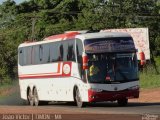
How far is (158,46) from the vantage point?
68.3m

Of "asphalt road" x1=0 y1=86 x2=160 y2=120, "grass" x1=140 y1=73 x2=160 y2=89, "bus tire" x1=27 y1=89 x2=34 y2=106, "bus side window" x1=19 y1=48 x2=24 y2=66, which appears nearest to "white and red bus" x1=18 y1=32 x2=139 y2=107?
"asphalt road" x1=0 y1=86 x2=160 y2=120

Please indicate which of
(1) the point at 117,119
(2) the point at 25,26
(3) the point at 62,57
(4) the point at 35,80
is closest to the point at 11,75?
(2) the point at 25,26

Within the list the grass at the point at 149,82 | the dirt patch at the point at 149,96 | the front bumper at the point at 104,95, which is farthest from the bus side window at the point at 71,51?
the grass at the point at 149,82

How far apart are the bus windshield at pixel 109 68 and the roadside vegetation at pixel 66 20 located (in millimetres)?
32299

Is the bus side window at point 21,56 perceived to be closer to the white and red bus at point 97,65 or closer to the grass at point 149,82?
the white and red bus at point 97,65

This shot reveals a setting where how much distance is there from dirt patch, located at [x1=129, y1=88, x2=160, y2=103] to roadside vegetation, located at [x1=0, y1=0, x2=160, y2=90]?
52.3 ft

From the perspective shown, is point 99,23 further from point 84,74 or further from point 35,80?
point 84,74

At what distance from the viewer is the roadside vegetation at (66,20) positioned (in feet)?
218

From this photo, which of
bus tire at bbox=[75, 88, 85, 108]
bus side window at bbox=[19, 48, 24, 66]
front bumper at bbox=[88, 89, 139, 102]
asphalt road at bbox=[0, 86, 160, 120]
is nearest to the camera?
asphalt road at bbox=[0, 86, 160, 120]

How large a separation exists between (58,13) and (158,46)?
484 inches

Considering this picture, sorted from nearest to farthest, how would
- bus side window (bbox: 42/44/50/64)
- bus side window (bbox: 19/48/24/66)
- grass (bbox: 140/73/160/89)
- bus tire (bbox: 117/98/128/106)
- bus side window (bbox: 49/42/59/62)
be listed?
bus tire (bbox: 117/98/128/106), bus side window (bbox: 49/42/59/62), bus side window (bbox: 42/44/50/64), bus side window (bbox: 19/48/24/66), grass (bbox: 140/73/160/89)

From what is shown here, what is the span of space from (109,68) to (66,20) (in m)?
44.4

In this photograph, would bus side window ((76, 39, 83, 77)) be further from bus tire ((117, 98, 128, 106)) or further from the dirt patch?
the dirt patch

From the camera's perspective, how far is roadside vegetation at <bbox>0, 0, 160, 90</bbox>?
66.4 metres
